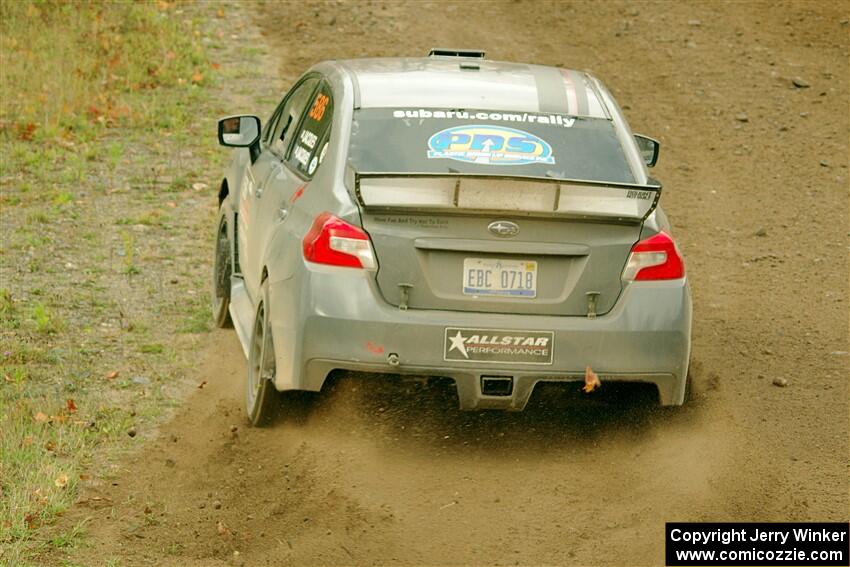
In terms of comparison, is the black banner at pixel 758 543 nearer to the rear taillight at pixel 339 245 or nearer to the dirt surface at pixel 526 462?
the dirt surface at pixel 526 462

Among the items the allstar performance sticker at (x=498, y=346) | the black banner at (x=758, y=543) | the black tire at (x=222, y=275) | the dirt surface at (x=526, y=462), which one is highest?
the allstar performance sticker at (x=498, y=346)

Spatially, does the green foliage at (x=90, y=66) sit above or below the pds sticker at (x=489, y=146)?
below

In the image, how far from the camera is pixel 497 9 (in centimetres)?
1942

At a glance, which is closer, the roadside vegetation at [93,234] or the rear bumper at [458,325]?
the rear bumper at [458,325]

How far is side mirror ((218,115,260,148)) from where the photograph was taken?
25.8 ft

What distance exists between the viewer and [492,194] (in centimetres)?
578

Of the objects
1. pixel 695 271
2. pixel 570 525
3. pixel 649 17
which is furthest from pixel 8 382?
pixel 649 17

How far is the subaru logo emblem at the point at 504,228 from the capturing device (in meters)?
5.86

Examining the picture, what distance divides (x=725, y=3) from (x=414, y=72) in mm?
12950

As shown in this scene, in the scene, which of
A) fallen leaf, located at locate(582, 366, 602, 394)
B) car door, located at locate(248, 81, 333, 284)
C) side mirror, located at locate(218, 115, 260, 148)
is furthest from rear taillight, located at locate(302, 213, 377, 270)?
side mirror, located at locate(218, 115, 260, 148)

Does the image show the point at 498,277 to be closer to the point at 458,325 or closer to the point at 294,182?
the point at 458,325

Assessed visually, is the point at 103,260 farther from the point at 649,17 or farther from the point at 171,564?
the point at 649,17

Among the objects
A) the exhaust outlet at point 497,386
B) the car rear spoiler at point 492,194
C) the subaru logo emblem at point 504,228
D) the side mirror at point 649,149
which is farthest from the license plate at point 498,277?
the side mirror at point 649,149

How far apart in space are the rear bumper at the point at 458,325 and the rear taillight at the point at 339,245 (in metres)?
0.04
